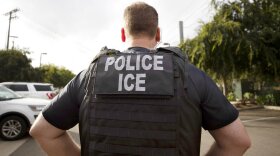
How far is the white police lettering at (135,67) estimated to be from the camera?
5.32 feet

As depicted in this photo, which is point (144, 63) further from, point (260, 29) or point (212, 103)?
point (260, 29)

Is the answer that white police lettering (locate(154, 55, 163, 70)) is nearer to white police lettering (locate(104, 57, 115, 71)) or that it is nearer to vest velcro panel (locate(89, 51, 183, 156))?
vest velcro panel (locate(89, 51, 183, 156))

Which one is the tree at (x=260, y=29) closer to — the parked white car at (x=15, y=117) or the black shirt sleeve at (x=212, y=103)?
the parked white car at (x=15, y=117)

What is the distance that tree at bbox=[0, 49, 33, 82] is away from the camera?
34.2 metres

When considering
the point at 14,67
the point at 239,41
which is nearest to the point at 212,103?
the point at 239,41

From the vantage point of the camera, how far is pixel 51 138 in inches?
71.0

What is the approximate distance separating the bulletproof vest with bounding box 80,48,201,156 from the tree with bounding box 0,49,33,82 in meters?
35.3

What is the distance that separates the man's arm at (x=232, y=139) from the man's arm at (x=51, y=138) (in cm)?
92

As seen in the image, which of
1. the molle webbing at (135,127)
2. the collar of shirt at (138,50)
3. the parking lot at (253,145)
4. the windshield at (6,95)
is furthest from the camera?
the windshield at (6,95)

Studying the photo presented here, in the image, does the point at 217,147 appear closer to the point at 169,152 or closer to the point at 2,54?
the point at 169,152

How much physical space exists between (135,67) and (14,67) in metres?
36.1

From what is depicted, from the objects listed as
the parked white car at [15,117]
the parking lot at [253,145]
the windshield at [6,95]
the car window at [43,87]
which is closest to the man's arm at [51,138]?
the parking lot at [253,145]

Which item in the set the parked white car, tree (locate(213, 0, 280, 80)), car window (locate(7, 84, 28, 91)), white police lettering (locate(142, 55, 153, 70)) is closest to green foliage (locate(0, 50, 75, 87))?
car window (locate(7, 84, 28, 91))

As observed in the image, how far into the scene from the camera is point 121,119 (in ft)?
5.30
